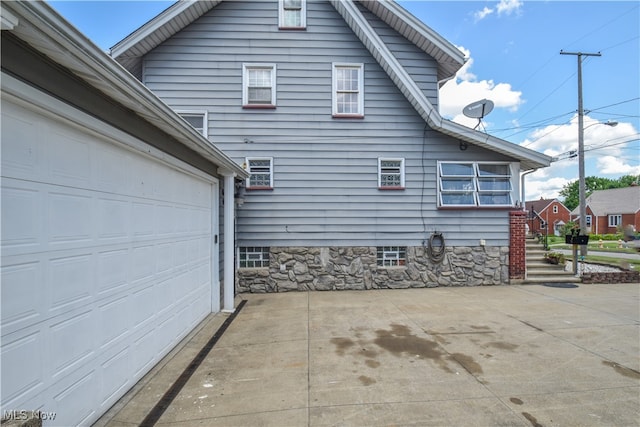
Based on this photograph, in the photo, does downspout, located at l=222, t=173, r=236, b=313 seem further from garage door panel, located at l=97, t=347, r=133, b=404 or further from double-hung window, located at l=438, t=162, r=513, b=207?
double-hung window, located at l=438, t=162, r=513, b=207

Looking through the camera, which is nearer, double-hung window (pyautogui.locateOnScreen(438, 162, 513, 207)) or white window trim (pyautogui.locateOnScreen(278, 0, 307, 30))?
white window trim (pyautogui.locateOnScreen(278, 0, 307, 30))

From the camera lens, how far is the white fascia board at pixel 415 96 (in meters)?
7.04

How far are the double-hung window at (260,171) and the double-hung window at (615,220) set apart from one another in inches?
1676

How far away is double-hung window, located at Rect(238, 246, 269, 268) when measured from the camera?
7.35 metres

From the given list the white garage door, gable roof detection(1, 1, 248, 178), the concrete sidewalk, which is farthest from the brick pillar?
gable roof detection(1, 1, 248, 178)

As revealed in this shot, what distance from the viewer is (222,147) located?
7.32 metres

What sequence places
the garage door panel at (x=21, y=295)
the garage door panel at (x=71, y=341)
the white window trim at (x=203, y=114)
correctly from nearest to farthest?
the garage door panel at (x=21, y=295), the garage door panel at (x=71, y=341), the white window trim at (x=203, y=114)

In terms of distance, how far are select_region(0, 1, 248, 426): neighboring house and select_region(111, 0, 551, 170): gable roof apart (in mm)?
5002

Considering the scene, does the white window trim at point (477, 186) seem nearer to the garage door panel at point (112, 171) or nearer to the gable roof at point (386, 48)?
the gable roof at point (386, 48)

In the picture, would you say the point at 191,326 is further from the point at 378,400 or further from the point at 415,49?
the point at 415,49

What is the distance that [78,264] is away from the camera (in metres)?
2.29

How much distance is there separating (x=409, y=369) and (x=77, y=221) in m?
3.49

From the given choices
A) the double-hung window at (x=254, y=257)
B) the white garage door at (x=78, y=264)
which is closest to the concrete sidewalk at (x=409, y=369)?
the white garage door at (x=78, y=264)

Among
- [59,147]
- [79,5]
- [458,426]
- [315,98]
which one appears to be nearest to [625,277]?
[458,426]
